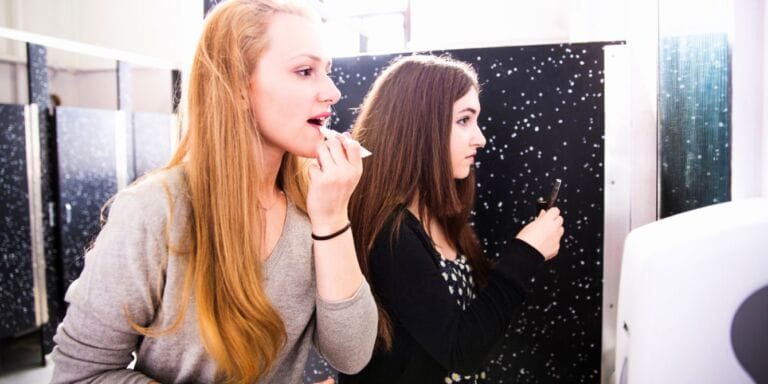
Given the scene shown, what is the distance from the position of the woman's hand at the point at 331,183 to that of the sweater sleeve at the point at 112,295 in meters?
0.22

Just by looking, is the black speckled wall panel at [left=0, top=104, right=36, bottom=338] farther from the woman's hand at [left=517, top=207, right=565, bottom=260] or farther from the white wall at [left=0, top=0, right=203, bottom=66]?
the woman's hand at [left=517, top=207, right=565, bottom=260]

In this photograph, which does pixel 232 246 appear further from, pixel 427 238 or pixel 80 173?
pixel 80 173

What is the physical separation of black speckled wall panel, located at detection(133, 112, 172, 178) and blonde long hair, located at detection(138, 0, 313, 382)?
9.27 feet

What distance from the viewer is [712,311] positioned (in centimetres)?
58

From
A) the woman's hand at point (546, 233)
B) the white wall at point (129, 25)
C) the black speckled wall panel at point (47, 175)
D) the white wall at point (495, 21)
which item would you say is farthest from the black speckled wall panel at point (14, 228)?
the woman's hand at point (546, 233)

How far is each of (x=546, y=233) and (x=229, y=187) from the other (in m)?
0.63

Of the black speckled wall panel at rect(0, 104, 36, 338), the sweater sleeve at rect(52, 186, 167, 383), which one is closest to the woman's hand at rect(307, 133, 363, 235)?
the sweater sleeve at rect(52, 186, 167, 383)

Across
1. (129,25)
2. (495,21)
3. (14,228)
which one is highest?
(129,25)

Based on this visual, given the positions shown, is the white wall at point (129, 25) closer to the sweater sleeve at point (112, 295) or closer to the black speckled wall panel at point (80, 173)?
the black speckled wall panel at point (80, 173)

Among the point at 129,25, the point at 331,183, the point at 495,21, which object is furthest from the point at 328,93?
the point at 129,25

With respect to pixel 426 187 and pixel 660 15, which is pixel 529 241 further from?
pixel 660 15

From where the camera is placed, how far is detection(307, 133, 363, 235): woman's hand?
0.79 metres

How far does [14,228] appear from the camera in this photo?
8.59 feet

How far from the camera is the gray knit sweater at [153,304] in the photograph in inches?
27.0
